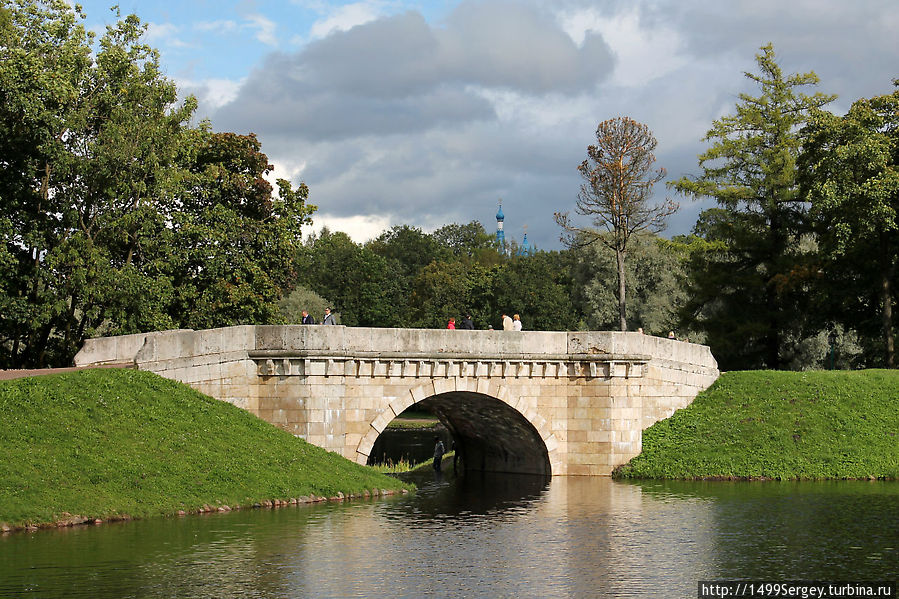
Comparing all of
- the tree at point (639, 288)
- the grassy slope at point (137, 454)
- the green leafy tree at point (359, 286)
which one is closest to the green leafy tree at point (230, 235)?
the grassy slope at point (137, 454)

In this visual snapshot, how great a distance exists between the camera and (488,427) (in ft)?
116

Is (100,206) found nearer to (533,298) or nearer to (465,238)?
(533,298)

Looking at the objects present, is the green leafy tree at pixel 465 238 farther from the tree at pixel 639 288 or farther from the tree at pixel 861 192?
the tree at pixel 861 192

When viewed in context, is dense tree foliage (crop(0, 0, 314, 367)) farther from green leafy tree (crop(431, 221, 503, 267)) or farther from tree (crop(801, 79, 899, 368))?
green leafy tree (crop(431, 221, 503, 267))

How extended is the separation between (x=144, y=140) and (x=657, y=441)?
1942 cm

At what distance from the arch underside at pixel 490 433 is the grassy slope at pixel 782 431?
11.0 feet

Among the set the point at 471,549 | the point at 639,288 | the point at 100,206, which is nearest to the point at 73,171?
the point at 100,206

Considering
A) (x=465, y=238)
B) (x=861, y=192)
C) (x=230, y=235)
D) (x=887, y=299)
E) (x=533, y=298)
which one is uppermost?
(x=465, y=238)

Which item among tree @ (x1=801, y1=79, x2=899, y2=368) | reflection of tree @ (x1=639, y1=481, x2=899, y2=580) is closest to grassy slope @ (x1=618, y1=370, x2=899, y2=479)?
reflection of tree @ (x1=639, y1=481, x2=899, y2=580)

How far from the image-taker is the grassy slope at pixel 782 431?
31.8 meters

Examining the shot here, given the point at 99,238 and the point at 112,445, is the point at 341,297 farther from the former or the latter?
the point at 112,445

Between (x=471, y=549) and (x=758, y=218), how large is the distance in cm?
3128

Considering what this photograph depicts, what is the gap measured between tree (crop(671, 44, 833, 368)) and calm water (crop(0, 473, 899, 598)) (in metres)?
19.8

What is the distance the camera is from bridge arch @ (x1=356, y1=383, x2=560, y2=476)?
2962cm
